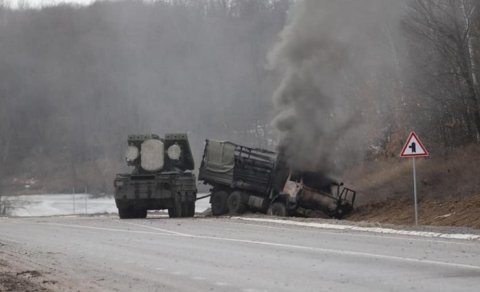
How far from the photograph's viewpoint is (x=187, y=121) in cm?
8038

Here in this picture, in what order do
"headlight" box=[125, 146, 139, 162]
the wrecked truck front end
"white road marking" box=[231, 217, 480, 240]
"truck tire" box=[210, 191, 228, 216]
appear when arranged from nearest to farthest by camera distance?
"white road marking" box=[231, 217, 480, 240]
the wrecked truck front end
"headlight" box=[125, 146, 139, 162]
"truck tire" box=[210, 191, 228, 216]

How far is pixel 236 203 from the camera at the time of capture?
26.9 m

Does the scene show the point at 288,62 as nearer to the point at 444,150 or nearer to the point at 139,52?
the point at 444,150

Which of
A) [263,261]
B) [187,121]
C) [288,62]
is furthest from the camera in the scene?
[187,121]

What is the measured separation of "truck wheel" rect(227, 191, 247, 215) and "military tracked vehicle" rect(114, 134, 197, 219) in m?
1.34

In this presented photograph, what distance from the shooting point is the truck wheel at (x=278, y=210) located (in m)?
25.7

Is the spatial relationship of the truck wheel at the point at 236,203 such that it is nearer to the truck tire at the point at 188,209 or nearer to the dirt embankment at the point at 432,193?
the truck tire at the point at 188,209

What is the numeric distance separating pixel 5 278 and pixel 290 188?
15916mm

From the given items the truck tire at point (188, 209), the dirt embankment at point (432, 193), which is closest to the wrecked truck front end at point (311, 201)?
the dirt embankment at point (432, 193)

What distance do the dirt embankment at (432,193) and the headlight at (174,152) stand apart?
20.2 ft

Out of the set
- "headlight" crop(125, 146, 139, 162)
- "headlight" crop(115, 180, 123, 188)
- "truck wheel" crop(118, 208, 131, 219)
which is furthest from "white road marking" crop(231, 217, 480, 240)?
"headlight" crop(125, 146, 139, 162)

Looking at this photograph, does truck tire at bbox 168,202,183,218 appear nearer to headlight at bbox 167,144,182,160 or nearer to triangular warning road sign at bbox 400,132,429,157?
headlight at bbox 167,144,182,160

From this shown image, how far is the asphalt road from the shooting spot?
31.7 ft

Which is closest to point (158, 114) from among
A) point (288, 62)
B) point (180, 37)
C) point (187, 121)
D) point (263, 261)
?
point (187, 121)
